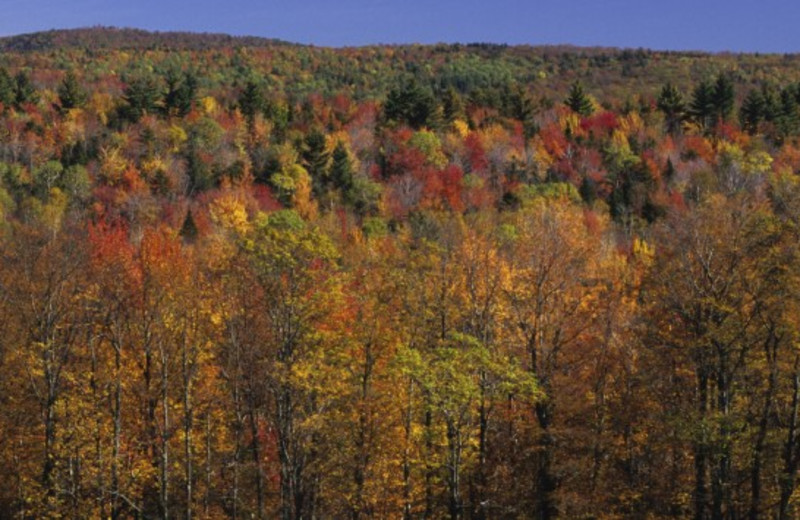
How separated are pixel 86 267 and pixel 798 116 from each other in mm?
119299

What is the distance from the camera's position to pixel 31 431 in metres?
34.4

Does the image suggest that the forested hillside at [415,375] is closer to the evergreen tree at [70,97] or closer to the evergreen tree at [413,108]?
the evergreen tree at [70,97]

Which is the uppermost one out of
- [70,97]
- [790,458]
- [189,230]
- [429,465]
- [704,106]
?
[704,106]

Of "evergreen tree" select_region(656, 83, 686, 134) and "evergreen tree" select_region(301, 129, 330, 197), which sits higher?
"evergreen tree" select_region(656, 83, 686, 134)

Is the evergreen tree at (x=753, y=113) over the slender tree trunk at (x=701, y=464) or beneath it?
over

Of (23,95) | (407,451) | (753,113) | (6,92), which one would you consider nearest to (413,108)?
(753,113)

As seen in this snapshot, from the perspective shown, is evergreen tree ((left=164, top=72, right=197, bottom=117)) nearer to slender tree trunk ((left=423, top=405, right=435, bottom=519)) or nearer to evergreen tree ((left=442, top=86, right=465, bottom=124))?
evergreen tree ((left=442, top=86, right=465, bottom=124))

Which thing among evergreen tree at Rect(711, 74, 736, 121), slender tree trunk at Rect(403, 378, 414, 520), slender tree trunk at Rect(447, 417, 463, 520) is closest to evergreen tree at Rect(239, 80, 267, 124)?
evergreen tree at Rect(711, 74, 736, 121)

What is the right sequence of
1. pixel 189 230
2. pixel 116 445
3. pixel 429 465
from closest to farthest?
pixel 429 465 → pixel 116 445 → pixel 189 230

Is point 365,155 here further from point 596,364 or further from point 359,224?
point 596,364

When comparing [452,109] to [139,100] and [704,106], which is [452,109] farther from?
[139,100]

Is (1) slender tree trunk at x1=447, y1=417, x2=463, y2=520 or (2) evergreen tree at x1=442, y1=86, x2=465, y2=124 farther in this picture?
(2) evergreen tree at x1=442, y1=86, x2=465, y2=124

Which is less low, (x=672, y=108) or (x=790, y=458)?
(x=672, y=108)

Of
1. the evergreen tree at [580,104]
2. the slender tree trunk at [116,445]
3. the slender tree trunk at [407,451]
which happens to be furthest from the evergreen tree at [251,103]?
the slender tree trunk at [407,451]
